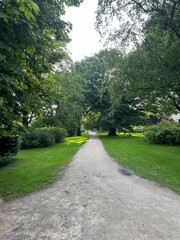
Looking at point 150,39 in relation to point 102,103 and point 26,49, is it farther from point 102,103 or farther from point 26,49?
point 102,103

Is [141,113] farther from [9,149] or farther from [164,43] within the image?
[9,149]

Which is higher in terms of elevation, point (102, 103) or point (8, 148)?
point (102, 103)

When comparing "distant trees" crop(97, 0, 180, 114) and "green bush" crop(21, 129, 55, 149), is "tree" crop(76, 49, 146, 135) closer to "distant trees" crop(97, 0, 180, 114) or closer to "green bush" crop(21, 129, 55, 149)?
"green bush" crop(21, 129, 55, 149)

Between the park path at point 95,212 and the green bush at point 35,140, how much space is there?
10.2 meters

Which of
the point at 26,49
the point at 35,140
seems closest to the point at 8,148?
the point at 35,140

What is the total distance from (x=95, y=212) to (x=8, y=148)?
7660 millimetres

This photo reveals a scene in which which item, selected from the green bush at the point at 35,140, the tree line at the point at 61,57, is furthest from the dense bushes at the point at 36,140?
the tree line at the point at 61,57

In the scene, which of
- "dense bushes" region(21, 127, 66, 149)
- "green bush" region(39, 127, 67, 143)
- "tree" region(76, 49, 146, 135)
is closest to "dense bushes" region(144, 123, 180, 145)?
"tree" region(76, 49, 146, 135)

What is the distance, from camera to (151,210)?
385cm

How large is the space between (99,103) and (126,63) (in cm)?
1634

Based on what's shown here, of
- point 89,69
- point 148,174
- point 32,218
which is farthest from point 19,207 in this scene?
point 89,69

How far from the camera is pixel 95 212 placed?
3678 mm

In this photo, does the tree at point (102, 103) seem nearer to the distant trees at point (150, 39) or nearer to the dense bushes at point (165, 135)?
the dense bushes at point (165, 135)

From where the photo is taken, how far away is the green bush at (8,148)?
9539mm
